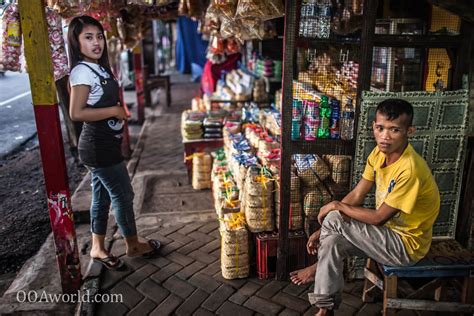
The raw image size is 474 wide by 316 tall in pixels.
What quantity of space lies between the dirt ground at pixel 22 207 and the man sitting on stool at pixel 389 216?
10.2 ft

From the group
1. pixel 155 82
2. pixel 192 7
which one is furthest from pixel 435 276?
pixel 155 82

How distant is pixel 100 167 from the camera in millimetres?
3393

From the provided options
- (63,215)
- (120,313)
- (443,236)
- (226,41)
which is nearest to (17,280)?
(63,215)

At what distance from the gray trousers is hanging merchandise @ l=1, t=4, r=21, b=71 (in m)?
2.66

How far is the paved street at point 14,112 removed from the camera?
5421mm

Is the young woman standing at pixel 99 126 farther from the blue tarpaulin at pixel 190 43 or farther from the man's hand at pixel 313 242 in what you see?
the blue tarpaulin at pixel 190 43

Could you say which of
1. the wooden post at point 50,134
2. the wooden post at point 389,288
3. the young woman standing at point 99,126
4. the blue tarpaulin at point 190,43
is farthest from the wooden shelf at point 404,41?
the blue tarpaulin at point 190,43

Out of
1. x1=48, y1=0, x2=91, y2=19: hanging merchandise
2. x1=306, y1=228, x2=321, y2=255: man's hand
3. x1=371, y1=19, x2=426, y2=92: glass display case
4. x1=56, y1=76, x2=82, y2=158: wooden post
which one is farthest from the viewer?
x1=56, y1=76, x2=82, y2=158: wooden post

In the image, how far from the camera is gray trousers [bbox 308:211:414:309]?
2.62 meters

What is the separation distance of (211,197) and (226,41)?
3812 mm

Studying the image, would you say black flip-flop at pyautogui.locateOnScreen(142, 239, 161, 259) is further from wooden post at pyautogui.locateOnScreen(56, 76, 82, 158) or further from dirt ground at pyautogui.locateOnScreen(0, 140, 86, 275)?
wooden post at pyautogui.locateOnScreen(56, 76, 82, 158)

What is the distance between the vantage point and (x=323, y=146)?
3209 mm

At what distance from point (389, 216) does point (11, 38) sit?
2.95 metres

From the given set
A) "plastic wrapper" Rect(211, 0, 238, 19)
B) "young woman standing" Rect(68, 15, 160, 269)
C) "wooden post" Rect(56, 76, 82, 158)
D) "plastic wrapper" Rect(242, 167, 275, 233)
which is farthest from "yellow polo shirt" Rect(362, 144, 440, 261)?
"wooden post" Rect(56, 76, 82, 158)
